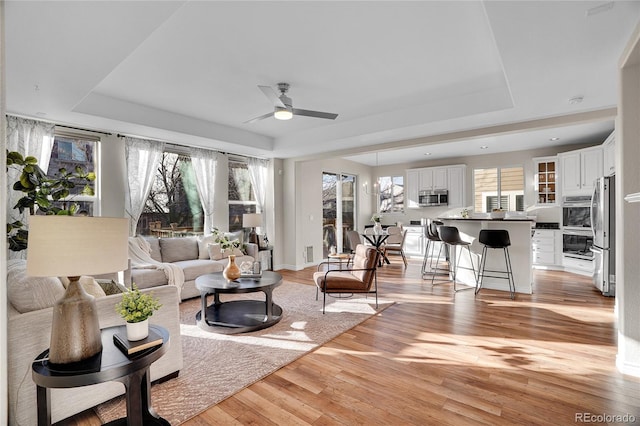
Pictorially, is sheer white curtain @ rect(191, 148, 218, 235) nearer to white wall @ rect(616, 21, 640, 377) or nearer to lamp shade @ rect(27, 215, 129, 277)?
lamp shade @ rect(27, 215, 129, 277)

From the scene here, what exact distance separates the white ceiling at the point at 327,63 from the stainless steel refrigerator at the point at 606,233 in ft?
4.66

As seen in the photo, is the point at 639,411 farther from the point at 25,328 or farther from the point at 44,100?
the point at 44,100

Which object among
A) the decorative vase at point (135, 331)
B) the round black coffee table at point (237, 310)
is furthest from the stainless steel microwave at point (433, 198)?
the decorative vase at point (135, 331)

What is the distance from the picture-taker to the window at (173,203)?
5.41m

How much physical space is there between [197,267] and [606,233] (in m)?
6.15

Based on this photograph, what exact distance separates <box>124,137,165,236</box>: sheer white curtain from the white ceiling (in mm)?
243

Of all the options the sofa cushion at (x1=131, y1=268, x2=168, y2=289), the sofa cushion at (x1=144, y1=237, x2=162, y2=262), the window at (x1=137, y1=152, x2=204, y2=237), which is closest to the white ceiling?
the window at (x1=137, y1=152, x2=204, y2=237)

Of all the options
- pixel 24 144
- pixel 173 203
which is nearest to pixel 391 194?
pixel 173 203

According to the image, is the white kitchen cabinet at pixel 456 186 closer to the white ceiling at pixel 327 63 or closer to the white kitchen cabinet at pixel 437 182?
the white kitchen cabinet at pixel 437 182

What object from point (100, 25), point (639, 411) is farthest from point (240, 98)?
point (639, 411)

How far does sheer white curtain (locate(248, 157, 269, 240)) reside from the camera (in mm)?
6855

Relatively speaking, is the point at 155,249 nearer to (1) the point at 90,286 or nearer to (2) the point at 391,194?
(1) the point at 90,286

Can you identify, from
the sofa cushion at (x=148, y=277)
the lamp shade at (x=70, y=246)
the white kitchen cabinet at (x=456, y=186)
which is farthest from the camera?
the white kitchen cabinet at (x=456, y=186)

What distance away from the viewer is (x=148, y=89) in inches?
152
